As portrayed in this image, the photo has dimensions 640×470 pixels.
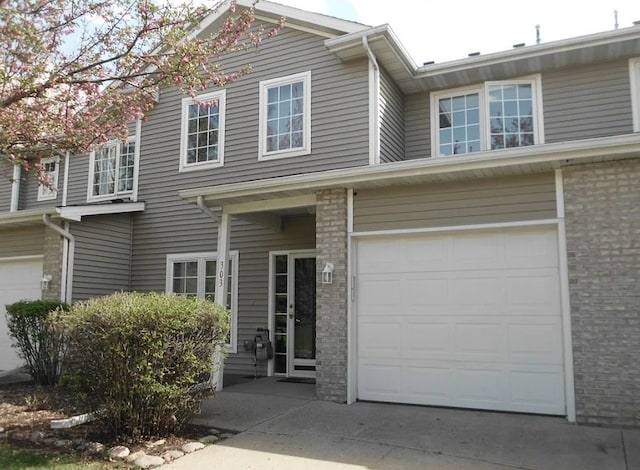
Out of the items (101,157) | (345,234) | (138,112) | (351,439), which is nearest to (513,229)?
(345,234)

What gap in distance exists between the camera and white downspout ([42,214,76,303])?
9.75 m

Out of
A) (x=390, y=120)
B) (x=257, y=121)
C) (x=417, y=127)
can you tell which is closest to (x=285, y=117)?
(x=257, y=121)

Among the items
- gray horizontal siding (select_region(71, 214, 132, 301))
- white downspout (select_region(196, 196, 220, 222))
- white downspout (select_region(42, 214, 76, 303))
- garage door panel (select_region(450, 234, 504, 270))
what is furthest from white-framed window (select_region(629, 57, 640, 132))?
white downspout (select_region(42, 214, 76, 303))

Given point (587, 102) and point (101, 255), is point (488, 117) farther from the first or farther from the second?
point (101, 255)

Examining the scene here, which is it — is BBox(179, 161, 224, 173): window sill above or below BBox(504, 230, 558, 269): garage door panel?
above

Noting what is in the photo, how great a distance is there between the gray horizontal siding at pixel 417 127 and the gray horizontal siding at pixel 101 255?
6.27 metres

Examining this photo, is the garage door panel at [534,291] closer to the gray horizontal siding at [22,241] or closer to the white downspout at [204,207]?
the white downspout at [204,207]

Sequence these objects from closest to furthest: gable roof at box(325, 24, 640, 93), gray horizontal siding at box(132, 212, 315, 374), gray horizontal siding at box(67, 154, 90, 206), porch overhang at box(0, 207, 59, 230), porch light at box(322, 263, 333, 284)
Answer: porch light at box(322, 263, 333, 284) → gable roof at box(325, 24, 640, 93) → porch overhang at box(0, 207, 59, 230) → gray horizontal siding at box(132, 212, 315, 374) → gray horizontal siding at box(67, 154, 90, 206)

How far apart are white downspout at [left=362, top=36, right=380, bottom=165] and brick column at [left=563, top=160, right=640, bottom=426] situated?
3320 mm

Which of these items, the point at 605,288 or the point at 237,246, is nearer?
the point at 605,288

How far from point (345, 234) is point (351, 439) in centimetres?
297

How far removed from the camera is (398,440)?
558cm

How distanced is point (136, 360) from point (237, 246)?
518cm

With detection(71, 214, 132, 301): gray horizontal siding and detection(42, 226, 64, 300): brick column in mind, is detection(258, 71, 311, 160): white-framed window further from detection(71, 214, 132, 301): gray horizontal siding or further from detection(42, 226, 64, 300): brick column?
detection(42, 226, 64, 300): brick column
